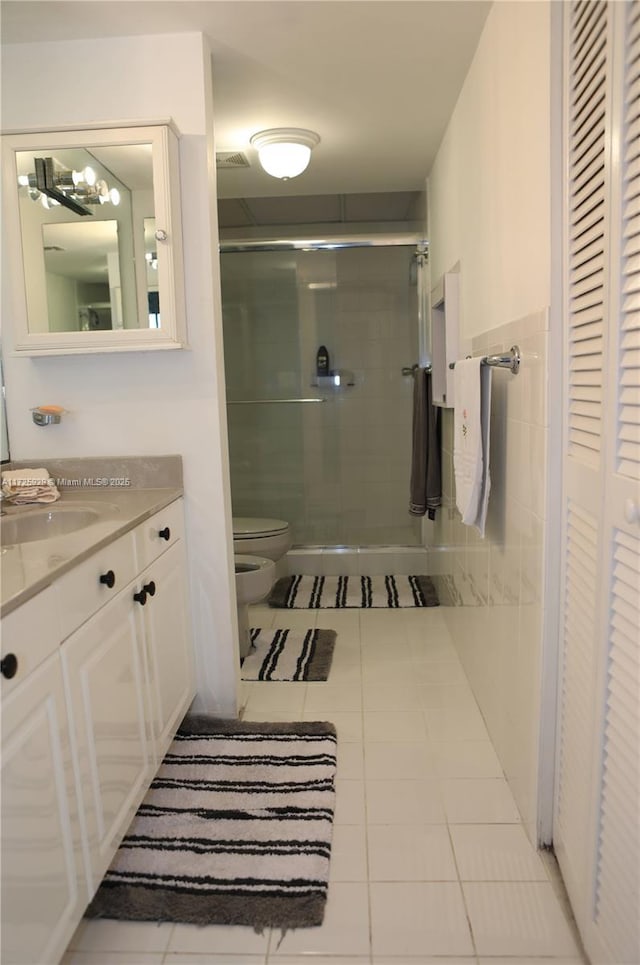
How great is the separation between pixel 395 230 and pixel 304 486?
1822mm

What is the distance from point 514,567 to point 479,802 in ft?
2.21

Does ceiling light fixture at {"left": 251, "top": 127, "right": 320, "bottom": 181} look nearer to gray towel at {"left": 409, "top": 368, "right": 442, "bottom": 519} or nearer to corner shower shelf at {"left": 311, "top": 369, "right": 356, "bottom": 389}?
gray towel at {"left": 409, "top": 368, "right": 442, "bottom": 519}

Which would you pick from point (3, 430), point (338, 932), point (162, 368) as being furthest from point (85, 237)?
point (338, 932)

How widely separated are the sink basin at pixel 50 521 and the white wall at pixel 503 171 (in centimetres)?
128

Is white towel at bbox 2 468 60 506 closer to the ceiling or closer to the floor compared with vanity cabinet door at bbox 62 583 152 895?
closer to the ceiling

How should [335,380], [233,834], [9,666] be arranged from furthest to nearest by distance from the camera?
[335,380], [233,834], [9,666]

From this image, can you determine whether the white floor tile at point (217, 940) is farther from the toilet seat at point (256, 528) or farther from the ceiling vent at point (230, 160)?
the ceiling vent at point (230, 160)

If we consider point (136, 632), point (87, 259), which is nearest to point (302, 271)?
point (87, 259)

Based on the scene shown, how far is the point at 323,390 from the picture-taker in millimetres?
4395

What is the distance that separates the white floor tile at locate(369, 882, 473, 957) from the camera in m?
1.38

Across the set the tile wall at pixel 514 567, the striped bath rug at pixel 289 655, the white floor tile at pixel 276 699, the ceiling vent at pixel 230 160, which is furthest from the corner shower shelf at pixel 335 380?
the white floor tile at pixel 276 699

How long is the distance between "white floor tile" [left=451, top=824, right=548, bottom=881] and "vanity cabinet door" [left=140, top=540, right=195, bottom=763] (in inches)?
33.3

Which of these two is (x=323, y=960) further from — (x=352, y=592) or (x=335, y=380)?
(x=335, y=380)

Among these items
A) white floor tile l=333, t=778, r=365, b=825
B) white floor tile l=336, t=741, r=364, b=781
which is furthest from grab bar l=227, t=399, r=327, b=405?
white floor tile l=333, t=778, r=365, b=825
